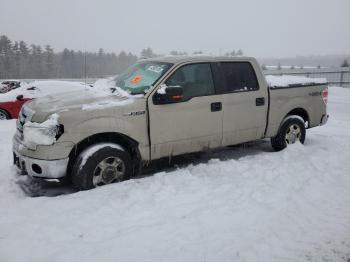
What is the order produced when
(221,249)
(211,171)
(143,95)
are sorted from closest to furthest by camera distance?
(221,249) → (143,95) → (211,171)

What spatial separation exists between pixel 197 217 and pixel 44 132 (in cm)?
214

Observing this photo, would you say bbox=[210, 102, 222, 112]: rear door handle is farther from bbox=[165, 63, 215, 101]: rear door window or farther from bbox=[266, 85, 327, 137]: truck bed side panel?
bbox=[266, 85, 327, 137]: truck bed side panel

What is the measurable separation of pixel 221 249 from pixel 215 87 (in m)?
2.95

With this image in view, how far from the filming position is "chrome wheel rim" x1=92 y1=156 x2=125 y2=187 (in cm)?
468

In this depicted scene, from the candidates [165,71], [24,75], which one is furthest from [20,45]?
[165,71]

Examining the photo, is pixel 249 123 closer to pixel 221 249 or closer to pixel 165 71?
pixel 165 71

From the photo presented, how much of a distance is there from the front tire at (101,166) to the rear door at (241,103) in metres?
1.83

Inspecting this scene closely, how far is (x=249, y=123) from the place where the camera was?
5.96 metres

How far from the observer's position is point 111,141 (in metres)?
4.89

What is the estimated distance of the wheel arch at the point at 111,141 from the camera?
4.64 m

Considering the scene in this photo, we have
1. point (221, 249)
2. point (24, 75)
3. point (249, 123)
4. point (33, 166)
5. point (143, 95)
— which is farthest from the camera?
point (24, 75)

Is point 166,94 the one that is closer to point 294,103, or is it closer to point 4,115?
point 294,103

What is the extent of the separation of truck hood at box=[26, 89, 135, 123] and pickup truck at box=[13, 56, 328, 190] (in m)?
0.01

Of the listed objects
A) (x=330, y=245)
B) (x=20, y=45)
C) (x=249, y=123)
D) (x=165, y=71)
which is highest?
(x=20, y=45)
